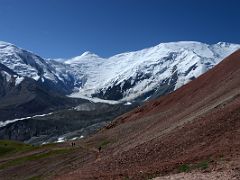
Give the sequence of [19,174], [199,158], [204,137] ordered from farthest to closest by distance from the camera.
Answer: [19,174], [204,137], [199,158]

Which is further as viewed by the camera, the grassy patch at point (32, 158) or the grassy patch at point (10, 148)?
the grassy patch at point (10, 148)

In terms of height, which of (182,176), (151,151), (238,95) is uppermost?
(238,95)

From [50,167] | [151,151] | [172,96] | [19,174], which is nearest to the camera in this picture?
[151,151]

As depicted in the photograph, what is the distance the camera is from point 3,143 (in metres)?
136

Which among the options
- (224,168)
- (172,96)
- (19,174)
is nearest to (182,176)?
(224,168)

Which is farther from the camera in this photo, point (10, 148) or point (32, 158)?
point (10, 148)

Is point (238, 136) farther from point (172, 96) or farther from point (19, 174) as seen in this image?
point (172, 96)

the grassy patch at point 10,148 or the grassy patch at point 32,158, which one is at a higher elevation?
the grassy patch at point 10,148

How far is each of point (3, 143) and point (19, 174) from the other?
2201 inches

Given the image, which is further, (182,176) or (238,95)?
(238,95)

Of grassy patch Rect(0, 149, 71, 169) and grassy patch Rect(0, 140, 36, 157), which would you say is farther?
grassy patch Rect(0, 140, 36, 157)

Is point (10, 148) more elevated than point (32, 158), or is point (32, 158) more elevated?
point (10, 148)

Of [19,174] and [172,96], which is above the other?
[172,96]

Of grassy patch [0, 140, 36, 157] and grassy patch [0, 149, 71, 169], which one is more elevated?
grassy patch [0, 140, 36, 157]
